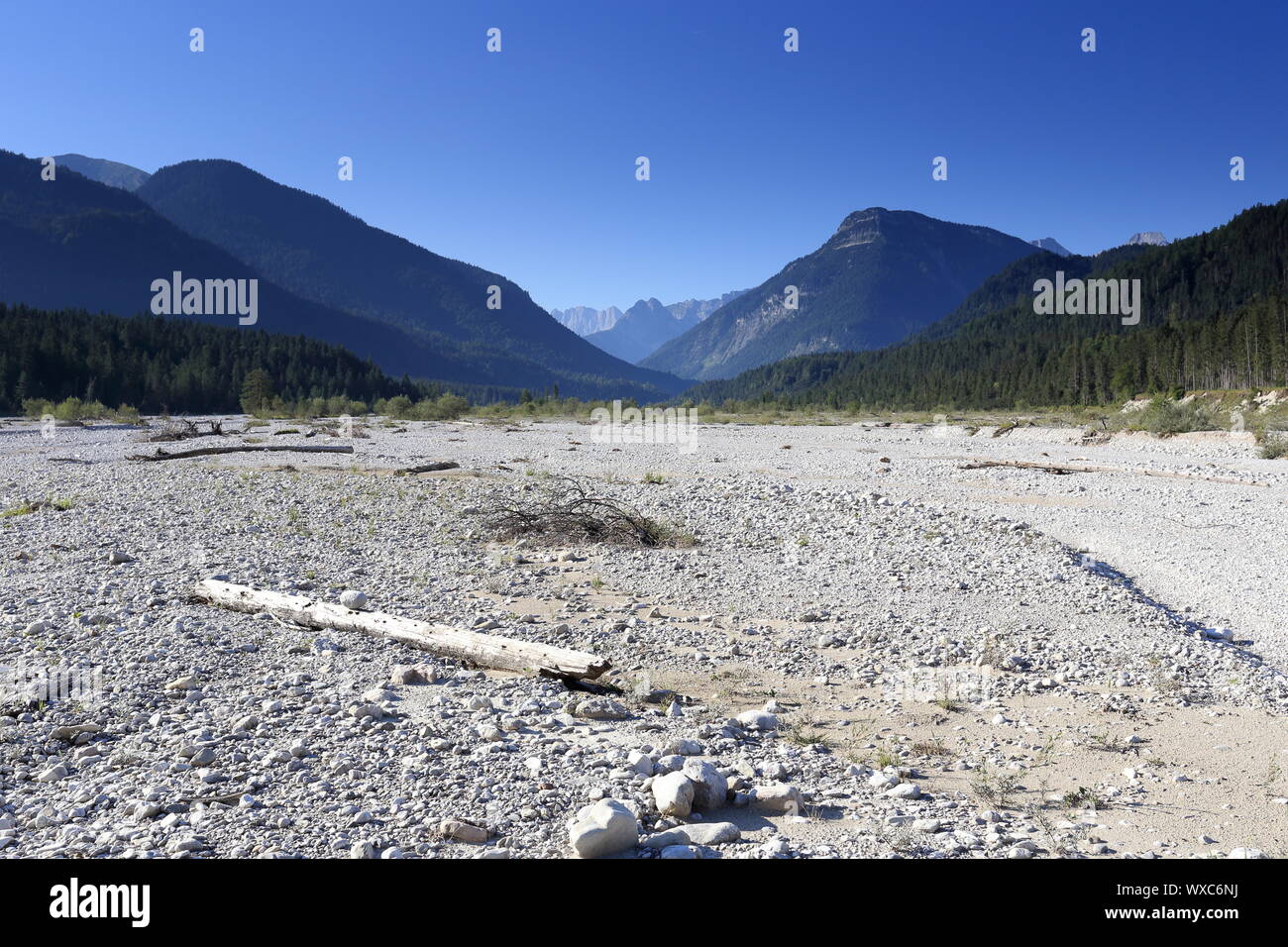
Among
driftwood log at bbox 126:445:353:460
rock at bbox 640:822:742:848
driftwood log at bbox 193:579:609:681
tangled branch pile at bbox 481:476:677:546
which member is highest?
driftwood log at bbox 126:445:353:460

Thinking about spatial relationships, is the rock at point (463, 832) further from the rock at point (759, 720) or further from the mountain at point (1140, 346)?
the mountain at point (1140, 346)

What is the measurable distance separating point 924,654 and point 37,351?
3178 inches

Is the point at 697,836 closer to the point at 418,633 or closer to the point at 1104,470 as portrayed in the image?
the point at 418,633

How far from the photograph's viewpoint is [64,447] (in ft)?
98.8

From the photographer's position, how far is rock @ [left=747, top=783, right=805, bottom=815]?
423cm

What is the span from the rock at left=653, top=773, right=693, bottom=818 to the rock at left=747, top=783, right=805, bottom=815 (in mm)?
413

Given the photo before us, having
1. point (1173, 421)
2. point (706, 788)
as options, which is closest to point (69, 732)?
point (706, 788)

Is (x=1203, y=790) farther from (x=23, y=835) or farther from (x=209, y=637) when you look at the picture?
(x=209, y=637)

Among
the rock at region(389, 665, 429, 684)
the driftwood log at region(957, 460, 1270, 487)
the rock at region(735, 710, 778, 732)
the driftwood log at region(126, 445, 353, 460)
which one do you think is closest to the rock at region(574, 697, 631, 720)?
the rock at region(735, 710, 778, 732)

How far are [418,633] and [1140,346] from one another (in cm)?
9958

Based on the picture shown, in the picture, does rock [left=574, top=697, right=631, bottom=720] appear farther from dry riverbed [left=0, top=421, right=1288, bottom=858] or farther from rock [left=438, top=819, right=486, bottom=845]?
Result: rock [left=438, top=819, right=486, bottom=845]

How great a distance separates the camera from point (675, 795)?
13.4ft

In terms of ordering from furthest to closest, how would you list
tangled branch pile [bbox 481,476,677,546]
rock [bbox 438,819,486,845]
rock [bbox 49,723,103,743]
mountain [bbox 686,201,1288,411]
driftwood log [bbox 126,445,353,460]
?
mountain [bbox 686,201,1288,411] → driftwood log [bbox 126,445,353,460] → tangled branch pile [bbox 481,476,677,546] → rock [bbox 49,723,103,743] → rock [bbox 438,819,486,845]

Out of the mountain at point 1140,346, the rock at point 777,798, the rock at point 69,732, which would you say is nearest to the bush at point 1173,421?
the mountain at point 1140,346
